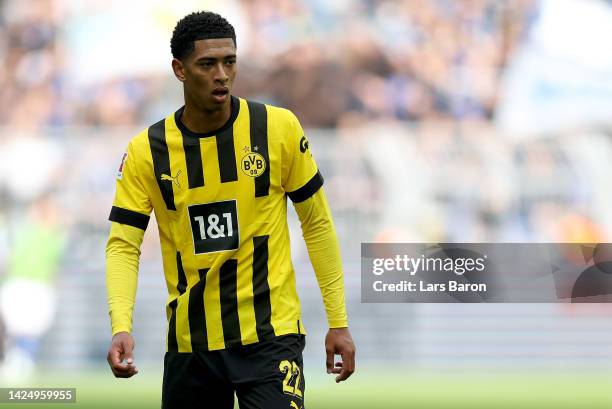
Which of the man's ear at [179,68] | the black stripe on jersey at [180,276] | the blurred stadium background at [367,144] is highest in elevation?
the blurred stadium background at [367,144]

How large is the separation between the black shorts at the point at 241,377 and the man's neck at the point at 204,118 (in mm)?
668

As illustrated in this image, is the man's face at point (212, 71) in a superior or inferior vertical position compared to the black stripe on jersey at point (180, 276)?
superior

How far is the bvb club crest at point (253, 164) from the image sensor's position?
12.3 feet

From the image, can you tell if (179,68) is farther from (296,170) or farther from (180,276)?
(180,276)

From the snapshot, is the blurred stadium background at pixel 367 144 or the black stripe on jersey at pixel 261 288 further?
the blurred stadium background at pixel 367 144

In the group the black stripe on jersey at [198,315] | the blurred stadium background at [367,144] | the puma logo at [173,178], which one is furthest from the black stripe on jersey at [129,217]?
the blurred stadium background at [367,144]

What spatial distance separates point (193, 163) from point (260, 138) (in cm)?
21

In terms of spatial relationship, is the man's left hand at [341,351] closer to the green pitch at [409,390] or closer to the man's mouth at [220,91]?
the man's mouth at [220,91]

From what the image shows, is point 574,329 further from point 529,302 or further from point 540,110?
point 540,110

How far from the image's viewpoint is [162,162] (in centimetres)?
380

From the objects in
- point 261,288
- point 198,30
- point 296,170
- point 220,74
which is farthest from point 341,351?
point 198,30

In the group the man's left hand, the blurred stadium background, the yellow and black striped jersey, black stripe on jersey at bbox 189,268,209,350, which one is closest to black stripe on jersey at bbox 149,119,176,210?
the yellow and black striped jersey

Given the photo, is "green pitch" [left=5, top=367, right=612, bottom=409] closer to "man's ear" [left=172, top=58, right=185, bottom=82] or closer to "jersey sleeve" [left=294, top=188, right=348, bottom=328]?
"jersey sleeve" [left=294, top=188, right=348, bottom=328]

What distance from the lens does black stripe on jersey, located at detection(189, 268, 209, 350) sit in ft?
12.2
